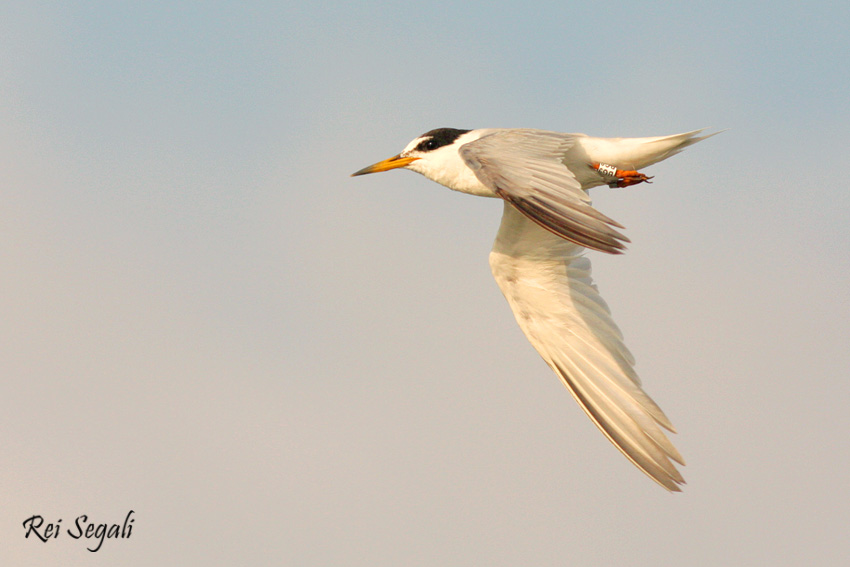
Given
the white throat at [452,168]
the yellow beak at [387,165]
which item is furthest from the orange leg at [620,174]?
the yellow beak at [387,165]

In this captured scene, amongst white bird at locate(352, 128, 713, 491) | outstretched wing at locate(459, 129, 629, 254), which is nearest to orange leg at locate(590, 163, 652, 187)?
white bird at locate(352, 128, 713, 491)

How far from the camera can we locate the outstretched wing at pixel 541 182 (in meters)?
7.50

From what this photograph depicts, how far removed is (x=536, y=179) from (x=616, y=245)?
143 centimetres

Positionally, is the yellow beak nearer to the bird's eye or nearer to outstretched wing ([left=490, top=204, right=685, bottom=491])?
the bird's eye

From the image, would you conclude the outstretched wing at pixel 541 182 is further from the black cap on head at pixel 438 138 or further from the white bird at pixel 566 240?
the black cap on head at pixel 438 138

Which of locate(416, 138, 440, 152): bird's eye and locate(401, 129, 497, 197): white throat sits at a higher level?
locate(416, 138, 440, 152): bird's eye

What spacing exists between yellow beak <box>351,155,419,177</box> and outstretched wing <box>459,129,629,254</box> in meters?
1.60

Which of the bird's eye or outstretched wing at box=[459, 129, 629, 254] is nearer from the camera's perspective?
outstretched wing at box=[459, 129, 629, 254]

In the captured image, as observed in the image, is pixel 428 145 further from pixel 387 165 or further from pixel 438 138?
pixel 387 165

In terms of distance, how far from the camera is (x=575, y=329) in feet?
37.3

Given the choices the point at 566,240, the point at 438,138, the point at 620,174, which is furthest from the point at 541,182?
the point at 438,138

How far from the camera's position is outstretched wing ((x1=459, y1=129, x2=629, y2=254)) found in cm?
750

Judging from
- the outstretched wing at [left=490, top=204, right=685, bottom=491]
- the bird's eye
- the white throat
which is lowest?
the outstretched wing at [left=490, top=204, right=685, bottom=491]

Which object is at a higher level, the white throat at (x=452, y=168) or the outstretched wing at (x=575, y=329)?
the white throat at (x=452, y=168)
